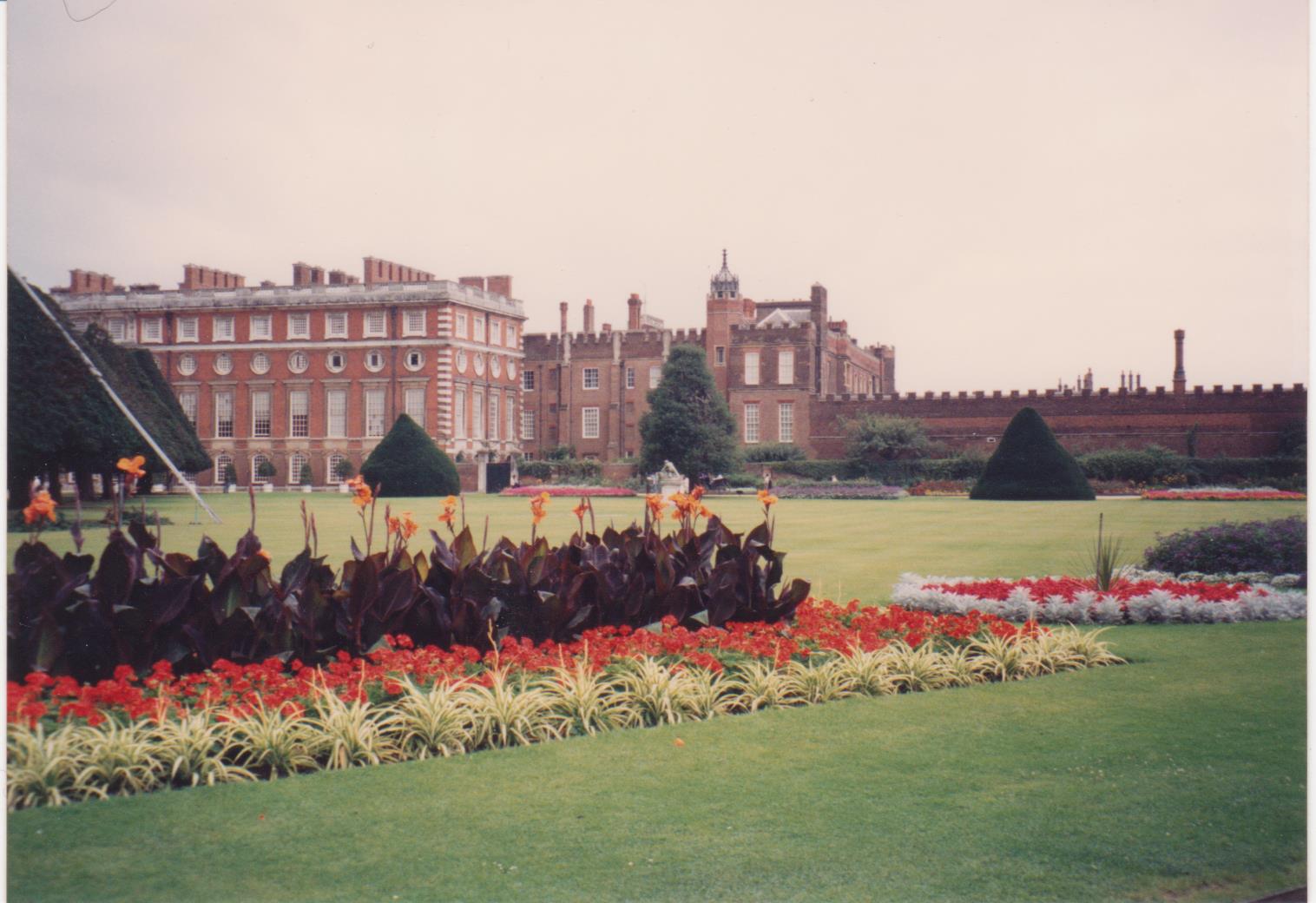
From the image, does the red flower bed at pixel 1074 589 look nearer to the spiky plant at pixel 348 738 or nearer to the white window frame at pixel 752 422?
the white window frame at pixel 752 422

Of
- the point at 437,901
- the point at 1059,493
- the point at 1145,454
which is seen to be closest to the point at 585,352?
the point at 1059,493

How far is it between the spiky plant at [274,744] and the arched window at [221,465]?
7.45 ft

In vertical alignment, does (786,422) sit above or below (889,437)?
above

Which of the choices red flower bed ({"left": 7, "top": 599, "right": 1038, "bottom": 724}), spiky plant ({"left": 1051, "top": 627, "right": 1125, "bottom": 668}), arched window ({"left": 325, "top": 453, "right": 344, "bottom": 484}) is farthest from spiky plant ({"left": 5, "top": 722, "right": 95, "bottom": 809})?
spiky plant ({"left": 1051, "top": 627, "right": 1125, "bottom": 668})

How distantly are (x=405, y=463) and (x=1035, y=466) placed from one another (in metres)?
4.51

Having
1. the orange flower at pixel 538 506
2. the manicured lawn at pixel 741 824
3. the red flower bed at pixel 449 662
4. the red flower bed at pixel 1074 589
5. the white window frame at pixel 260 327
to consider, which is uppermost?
the white window frame at pixel 260 327

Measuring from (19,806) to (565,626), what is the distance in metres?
2.60

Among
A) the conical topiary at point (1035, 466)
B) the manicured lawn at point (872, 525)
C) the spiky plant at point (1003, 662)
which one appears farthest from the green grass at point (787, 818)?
the conical topiary at point (1035, 466)

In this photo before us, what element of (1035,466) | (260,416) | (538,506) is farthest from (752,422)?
(260,416)

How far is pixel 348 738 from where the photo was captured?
161 inches

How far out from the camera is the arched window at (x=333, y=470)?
646 centimetres

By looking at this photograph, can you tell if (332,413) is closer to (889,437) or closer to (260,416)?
(260,416)

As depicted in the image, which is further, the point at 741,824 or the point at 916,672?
the point at 916,672

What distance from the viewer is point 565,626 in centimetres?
569
